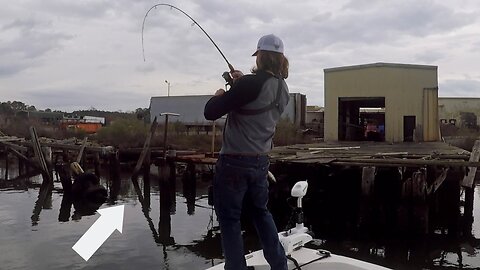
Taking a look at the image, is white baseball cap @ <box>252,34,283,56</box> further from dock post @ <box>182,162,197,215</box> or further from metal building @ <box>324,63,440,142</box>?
metal building @ <box>324,63,440,142</box>

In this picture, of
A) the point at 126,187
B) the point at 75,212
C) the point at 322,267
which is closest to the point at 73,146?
the point at 126,187

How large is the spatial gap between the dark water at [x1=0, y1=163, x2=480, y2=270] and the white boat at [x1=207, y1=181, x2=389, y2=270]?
22.2 ft

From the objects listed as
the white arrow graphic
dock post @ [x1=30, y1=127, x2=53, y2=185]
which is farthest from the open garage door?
the white arrow graphic

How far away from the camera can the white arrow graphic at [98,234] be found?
40.3 feet

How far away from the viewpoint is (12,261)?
36.8 ft

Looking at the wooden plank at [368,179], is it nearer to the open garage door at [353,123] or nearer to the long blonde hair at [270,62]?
the long blonde hair at [270,62]

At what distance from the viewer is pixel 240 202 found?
142 inches

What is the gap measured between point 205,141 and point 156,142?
350 centimetres

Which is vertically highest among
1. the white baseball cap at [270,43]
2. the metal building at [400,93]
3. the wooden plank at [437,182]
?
the metal building at [400,93]

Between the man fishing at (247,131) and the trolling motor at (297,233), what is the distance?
0.78m

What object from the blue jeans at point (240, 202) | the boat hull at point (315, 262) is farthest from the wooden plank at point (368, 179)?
the blue jeans at point (240, 202)

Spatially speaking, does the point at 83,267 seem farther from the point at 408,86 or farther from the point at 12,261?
the point at 408,86

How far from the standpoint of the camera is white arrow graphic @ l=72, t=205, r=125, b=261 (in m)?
12.3

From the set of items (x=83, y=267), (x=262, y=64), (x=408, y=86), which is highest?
(x=408, y=86)
